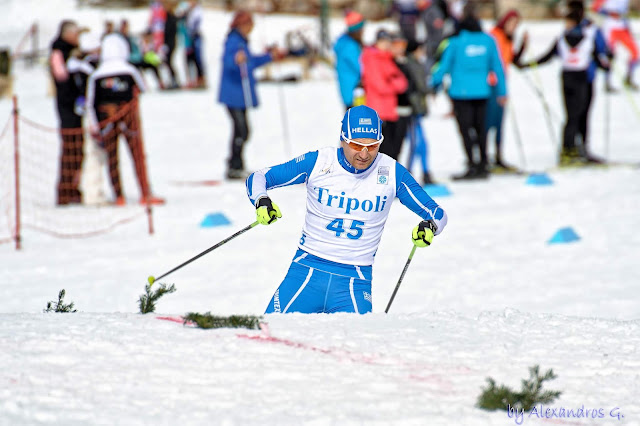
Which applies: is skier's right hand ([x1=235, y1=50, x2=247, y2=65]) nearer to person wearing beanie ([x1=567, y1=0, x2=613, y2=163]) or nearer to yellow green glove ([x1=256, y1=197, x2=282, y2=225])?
person wearing beanie ([x1=567, y1=0, x2=613, y2=163])

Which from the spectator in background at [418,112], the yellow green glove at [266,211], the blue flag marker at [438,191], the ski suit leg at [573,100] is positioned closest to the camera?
the yellow green glove at [266,211]

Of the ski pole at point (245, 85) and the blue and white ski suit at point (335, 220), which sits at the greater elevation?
the ski pole at point (245, 85)

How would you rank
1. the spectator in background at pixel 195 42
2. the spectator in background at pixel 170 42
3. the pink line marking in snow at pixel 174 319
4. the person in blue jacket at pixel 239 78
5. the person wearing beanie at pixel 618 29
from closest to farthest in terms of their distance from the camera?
1. the pink line marking in snow at pixel 174 319
2. the person in blue jacket at pixel 239 78
3. the person wearing beanie at pixel 618 29
4. the spectator in background at pixel 195 42
5. the spectator in background at pixel 170 42

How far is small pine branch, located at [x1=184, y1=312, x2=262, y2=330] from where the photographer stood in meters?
5.06

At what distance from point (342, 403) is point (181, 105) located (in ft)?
52.7

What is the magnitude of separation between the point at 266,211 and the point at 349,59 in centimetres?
548

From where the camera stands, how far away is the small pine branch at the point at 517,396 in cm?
406

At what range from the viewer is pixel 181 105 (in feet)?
64.3

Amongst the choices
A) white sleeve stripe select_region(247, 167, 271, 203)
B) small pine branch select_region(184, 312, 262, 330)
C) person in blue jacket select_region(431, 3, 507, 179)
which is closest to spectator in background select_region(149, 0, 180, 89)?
person in blue jacket select_region(431, 3, 507, 179)

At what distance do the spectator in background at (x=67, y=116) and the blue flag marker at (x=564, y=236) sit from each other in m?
5.20

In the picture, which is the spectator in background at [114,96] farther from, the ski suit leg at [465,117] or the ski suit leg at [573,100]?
the ski suit leg at [573,100]

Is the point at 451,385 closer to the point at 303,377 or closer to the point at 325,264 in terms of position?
the point at 303,377

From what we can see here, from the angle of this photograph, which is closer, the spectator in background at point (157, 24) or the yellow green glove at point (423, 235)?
the yellow green glove at point (423, 235)

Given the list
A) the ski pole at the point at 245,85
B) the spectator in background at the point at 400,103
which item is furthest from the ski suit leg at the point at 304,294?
the ski pole at the point at 245,85
